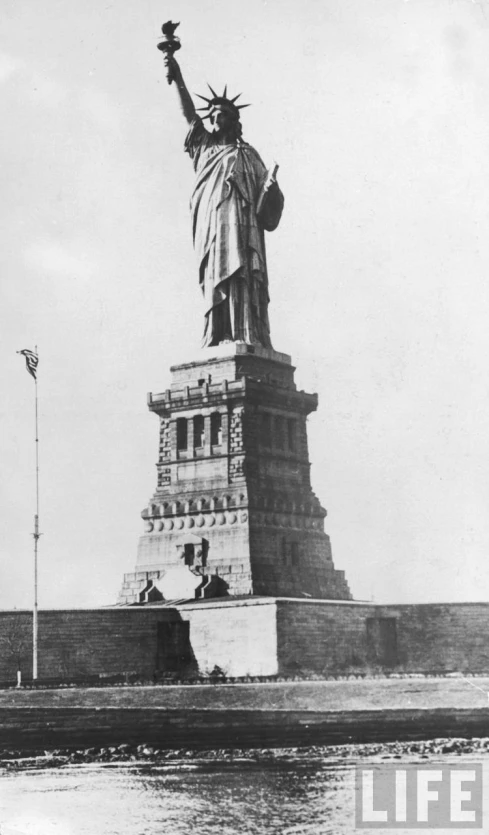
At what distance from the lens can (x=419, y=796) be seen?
105 ft

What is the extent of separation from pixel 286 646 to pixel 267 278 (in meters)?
19.4

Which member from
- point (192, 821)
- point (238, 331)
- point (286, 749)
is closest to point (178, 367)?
point (238, 331)

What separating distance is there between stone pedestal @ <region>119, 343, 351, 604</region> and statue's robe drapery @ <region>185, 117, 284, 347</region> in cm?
166

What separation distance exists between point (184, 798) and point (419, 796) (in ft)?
17.0

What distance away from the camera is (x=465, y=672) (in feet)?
177

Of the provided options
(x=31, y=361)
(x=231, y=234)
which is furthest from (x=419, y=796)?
(x=231, y=234)

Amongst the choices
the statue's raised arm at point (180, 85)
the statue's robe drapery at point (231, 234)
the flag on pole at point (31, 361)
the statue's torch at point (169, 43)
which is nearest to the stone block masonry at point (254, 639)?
the flag on pole at point (31, 361)

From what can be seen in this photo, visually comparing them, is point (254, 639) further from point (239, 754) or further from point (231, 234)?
point (231, 234)

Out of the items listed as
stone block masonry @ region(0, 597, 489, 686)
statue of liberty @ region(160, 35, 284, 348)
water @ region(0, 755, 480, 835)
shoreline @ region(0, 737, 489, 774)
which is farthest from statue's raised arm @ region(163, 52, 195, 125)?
water @ region(0, 755, 480, 835)

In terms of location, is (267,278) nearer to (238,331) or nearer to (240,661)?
(238,331)

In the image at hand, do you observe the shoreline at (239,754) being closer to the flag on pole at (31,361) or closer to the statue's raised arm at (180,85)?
the flag on pole at (31,361)

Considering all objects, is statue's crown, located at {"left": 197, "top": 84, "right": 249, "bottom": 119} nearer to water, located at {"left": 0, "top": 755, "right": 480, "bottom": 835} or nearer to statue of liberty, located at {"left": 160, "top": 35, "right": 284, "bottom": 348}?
statue of liberty, located at {"left": 160, "top": 35, "right": 284, "bottom": 348}

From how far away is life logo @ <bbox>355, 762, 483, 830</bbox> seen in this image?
2875 centimetres

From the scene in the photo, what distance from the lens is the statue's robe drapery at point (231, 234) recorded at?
63656 millimetres
